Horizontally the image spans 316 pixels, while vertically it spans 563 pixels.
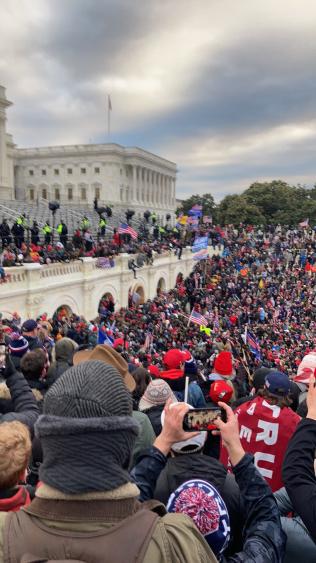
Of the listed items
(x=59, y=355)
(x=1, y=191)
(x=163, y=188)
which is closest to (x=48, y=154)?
(x=163, y=188)

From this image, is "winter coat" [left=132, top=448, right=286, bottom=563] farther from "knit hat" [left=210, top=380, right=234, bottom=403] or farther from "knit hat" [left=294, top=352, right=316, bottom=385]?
"knit hat" [left=294, top=352, right=316, bottom=385]

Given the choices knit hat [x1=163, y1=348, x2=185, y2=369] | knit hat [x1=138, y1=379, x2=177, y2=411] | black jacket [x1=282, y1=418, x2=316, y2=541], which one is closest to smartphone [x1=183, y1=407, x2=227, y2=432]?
black jacket [x1=282, y1=418, x2=316, y2=541]

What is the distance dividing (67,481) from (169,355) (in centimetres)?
482

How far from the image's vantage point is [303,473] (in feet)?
8.31

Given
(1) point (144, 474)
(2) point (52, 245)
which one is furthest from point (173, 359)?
(2) point (52, 245)

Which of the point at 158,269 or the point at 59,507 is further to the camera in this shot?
the point at 158,269

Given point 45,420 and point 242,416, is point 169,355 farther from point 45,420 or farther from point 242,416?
point 45,420

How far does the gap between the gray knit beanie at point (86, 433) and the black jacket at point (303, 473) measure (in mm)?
1248

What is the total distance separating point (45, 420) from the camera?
1678mm

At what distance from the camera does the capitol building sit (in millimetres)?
85250

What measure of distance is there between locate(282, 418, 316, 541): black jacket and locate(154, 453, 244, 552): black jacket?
363mm

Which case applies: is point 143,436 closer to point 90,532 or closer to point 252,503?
point 252,503

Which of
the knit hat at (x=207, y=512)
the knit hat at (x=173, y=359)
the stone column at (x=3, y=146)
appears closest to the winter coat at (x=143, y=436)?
the knit hat at (x=207, y=512)

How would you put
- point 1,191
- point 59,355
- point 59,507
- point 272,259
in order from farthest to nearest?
point 1,191 → point 272,259 → point 59,355 → point 59,507
